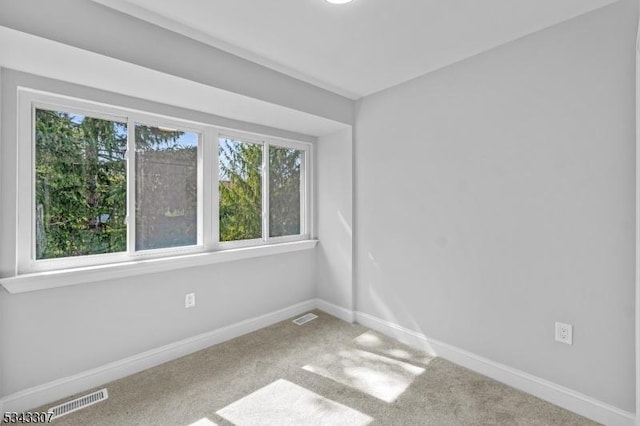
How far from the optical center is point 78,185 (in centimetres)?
218

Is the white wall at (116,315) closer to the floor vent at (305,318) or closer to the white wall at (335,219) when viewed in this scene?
the floor vent at (305,318)

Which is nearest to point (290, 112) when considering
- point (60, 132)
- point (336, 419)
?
point (60, 132)

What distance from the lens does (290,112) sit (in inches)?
106

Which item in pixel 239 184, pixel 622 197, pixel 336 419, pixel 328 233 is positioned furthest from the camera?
pixel 328 233

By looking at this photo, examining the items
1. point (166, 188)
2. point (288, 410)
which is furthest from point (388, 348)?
point (166, 188)

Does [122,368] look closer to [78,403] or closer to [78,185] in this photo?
[78,403]

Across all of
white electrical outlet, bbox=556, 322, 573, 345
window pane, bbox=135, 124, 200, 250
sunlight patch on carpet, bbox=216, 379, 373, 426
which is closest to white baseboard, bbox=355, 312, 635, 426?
white electrical outlet, bbox=556, 322, 573, 345

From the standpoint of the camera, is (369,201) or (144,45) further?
(369,201)

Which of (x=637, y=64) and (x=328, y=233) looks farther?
(x=328, y=233)

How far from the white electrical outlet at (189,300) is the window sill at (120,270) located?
0.25 meters

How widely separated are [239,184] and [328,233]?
1117mm

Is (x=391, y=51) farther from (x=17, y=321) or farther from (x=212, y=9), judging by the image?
(x=17, y=321)

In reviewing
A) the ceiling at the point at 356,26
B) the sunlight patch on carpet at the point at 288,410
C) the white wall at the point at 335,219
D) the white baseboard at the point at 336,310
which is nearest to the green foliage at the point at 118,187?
the white wall at the point at 335,219

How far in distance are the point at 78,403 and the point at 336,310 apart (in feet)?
7.30
